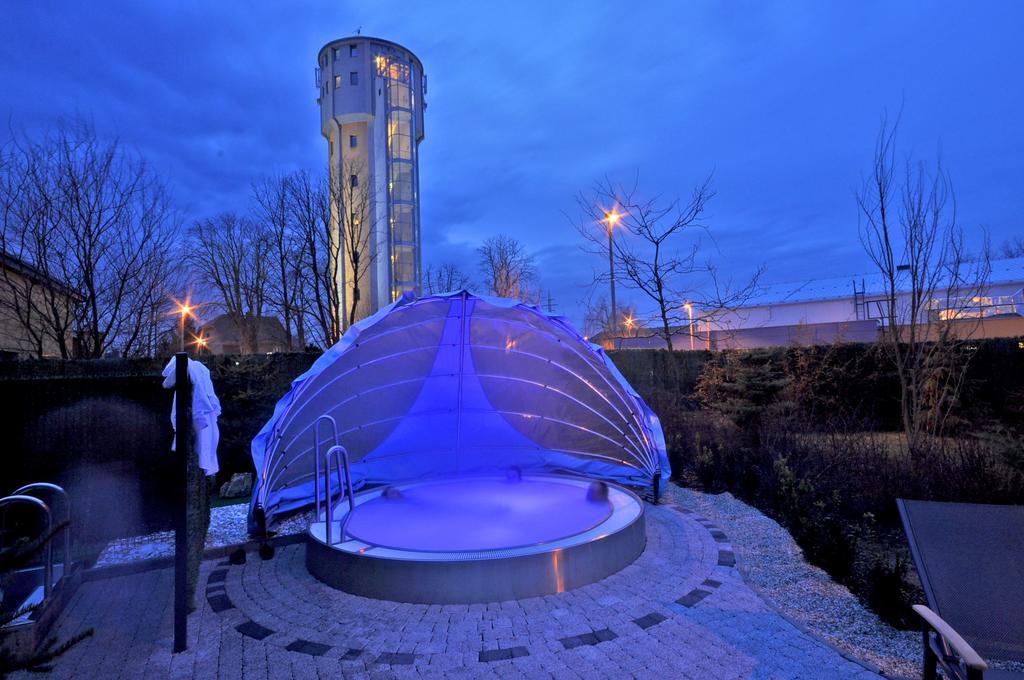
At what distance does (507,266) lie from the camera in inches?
891

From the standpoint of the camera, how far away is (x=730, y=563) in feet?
17.3

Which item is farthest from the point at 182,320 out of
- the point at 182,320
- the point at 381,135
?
the point at 381,135

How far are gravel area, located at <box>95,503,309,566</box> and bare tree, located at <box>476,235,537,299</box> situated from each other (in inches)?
607

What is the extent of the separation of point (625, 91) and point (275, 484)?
1779 centimetres

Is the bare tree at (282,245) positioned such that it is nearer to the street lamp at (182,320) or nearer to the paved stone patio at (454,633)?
the street lamp at (182,320)

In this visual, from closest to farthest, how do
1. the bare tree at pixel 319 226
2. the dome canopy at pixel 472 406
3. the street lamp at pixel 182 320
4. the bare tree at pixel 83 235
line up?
the dome canopy at pixel 472 406 → the bare tree at pixel 83 235 → the street lamp at pixel 182 320 → the bare tree at pixel 319 226

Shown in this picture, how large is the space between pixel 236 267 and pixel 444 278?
10.1 metres

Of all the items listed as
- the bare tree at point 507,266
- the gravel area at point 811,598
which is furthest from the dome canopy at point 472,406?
the bare tree at point 507,266

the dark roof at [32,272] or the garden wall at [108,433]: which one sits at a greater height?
the dark roof at [32,272]

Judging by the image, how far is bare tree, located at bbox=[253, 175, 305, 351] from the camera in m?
15.7

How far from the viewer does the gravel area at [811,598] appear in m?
3.62

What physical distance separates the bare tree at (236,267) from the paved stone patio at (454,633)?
58.5ft

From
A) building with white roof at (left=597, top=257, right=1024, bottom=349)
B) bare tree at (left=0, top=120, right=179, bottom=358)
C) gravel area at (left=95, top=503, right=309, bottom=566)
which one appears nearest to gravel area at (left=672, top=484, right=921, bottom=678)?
gravel area at (left=95, top=503, right=309, bottom=566)

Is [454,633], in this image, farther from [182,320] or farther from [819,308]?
[819,308]
